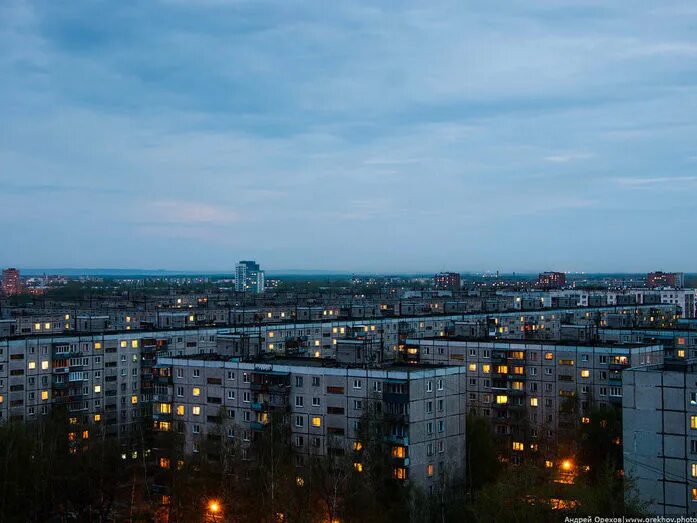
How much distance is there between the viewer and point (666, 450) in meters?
24.7

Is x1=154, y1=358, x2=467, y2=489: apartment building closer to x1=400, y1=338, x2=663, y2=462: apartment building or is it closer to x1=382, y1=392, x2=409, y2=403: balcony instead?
x1=382, y1=392, x2=409, y2=403: balcony

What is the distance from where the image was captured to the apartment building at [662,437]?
24.2m

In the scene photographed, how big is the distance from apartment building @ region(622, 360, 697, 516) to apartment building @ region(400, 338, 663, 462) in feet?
31.3

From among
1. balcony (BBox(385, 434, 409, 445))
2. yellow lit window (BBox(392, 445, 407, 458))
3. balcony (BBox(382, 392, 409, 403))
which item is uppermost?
balcony (BBox(382, 392, 409, 403))

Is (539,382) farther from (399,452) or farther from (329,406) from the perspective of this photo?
(399,452)

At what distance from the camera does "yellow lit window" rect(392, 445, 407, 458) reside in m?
27.2

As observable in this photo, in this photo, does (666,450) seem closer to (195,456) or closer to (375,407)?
(375,407)

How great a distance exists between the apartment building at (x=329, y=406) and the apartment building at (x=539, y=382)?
8119 mm

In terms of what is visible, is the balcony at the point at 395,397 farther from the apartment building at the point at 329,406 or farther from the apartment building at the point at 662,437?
the apartment building at the point at 662,437

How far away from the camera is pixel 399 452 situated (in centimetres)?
2722

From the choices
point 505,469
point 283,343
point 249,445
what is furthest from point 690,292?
point 249,445

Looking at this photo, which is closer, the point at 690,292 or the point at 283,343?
the point at 283,343

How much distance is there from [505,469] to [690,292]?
86.4 metres

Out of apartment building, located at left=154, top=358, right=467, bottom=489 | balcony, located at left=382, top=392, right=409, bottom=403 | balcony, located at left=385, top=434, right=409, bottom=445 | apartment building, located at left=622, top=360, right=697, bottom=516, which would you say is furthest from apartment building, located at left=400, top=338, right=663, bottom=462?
balcony, located at left=382, top=392, right=409, bottom=403
